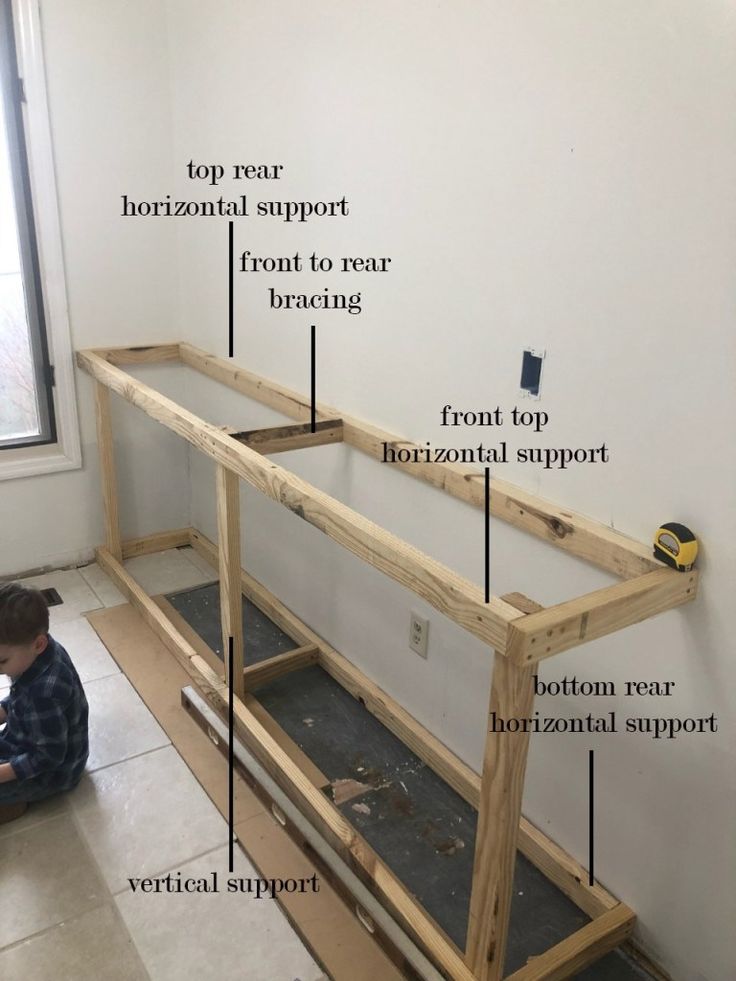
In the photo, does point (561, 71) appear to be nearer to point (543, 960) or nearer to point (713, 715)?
point (713, 715)

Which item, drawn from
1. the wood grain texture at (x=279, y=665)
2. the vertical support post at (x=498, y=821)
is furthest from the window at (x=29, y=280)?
the vertical support post at (x=498, y=821)

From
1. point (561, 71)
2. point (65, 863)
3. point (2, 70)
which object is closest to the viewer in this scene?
point (561, 71)

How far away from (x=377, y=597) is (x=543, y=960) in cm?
98

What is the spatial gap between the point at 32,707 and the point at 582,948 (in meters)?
1.27

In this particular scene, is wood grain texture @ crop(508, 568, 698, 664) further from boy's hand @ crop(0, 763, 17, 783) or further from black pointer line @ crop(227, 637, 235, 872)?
boy's hand @ crop(0, 763, 17, 783)

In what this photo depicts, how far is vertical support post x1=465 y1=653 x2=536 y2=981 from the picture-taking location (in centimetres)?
121

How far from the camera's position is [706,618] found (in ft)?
4.47

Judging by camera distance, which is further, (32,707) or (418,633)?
(418,633)

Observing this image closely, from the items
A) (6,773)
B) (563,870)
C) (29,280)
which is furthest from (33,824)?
(29,280)

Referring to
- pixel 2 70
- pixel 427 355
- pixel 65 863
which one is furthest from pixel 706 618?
pixel 2 70

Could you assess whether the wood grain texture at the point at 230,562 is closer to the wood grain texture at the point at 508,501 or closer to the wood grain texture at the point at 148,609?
the wood grain texture at the point at 148,609

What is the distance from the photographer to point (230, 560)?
207cm

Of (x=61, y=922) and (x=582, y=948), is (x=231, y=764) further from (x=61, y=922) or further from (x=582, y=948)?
(x=582, y=948)

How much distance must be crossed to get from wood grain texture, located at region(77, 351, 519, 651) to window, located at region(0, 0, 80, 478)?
34.5 inches
